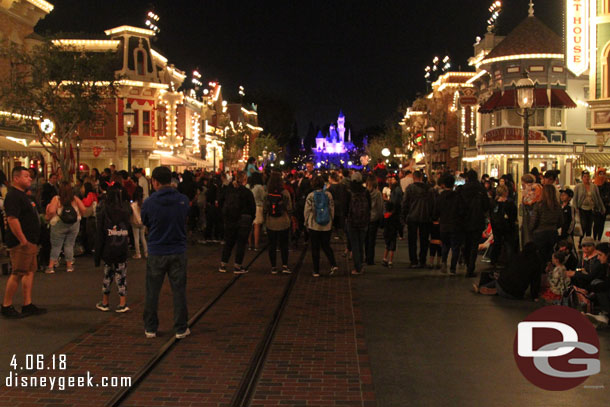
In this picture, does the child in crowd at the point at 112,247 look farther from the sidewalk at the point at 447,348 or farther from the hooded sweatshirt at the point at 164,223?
the sidewalk at the point at 447,348

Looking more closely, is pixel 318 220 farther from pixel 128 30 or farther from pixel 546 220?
pixel 128 30

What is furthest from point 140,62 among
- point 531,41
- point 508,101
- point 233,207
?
point 233,207

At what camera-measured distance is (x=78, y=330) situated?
26.6ft

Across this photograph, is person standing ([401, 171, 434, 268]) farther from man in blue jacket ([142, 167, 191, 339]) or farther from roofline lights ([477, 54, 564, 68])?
roofline lights ([477, 54, 564, 68])

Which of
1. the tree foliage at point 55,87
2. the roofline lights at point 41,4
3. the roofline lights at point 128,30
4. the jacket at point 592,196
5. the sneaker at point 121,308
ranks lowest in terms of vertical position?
the sneaker at point 121,308

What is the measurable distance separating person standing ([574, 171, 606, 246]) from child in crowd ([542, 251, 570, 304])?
7.52 metres

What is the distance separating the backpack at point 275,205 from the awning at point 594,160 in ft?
64.6

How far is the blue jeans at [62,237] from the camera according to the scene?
1253 cm

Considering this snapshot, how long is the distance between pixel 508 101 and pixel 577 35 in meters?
15.3

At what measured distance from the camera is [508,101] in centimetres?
3538

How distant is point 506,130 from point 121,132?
24310mm

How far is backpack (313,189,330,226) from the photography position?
12.3m

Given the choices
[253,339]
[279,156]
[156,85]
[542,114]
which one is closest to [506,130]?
[542,114]

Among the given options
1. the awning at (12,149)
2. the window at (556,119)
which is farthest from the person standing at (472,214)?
the window at (556,119)
